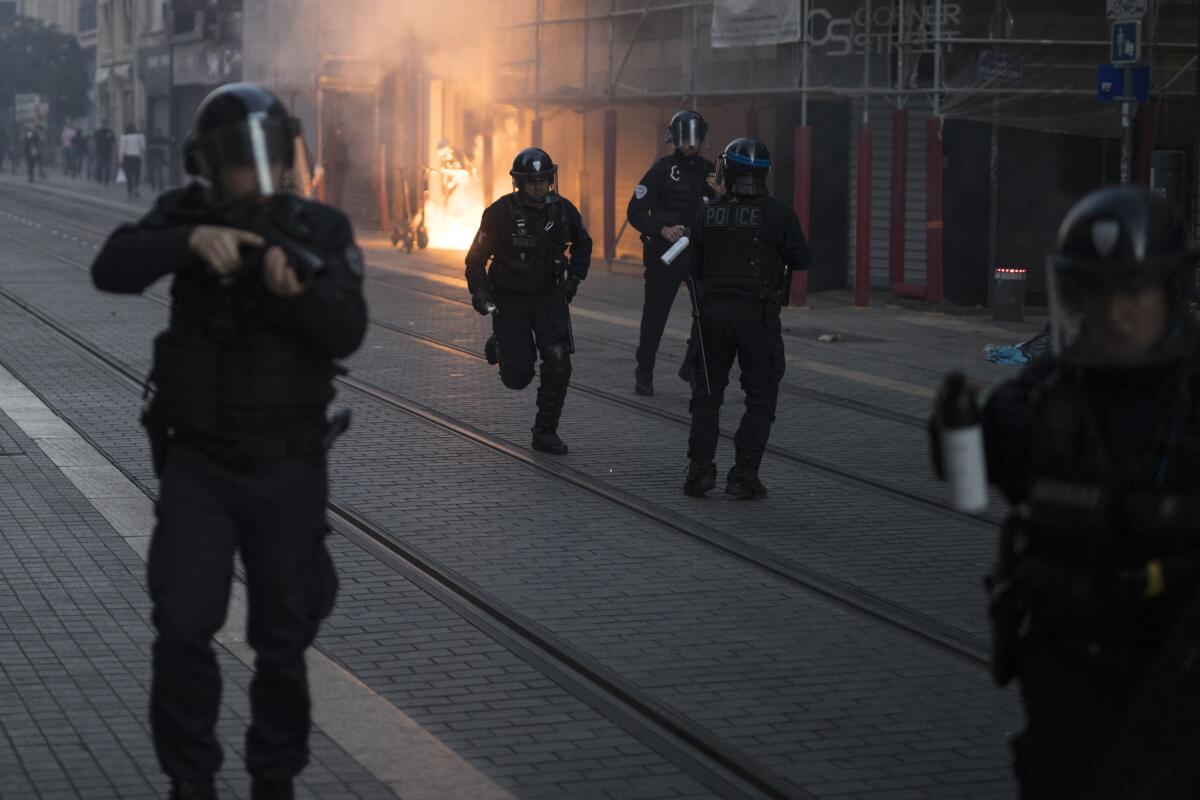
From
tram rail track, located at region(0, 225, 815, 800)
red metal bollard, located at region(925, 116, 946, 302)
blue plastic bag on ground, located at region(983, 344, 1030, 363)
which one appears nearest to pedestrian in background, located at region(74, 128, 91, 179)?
red metal bollard, located at region(925, 116, 946, 302)

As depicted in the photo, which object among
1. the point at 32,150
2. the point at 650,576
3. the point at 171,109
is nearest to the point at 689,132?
the point at 650,576

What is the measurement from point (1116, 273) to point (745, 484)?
18.5 feet

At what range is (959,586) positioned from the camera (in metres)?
7.23

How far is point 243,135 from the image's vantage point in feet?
13.6

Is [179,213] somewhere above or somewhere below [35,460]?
above

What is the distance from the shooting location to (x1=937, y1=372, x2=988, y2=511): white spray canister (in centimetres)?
328

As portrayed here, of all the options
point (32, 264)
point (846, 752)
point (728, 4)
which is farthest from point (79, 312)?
point (846, 752)

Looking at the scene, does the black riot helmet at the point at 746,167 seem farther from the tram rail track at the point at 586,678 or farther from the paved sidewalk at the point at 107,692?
the paved sidewalk at the point at 107,692

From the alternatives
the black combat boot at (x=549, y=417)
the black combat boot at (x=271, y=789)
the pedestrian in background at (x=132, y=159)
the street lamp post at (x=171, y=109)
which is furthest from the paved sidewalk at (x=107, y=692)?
the street lamp post at (x=171, y=109)

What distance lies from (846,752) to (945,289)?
1433 centimetres

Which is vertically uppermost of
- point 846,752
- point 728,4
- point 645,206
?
point 728,4

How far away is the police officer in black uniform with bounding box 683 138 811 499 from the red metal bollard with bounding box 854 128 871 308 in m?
10.2

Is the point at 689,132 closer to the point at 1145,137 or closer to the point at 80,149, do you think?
the point at 1145,137

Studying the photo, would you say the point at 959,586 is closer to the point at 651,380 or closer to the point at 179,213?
the point at 179,213
